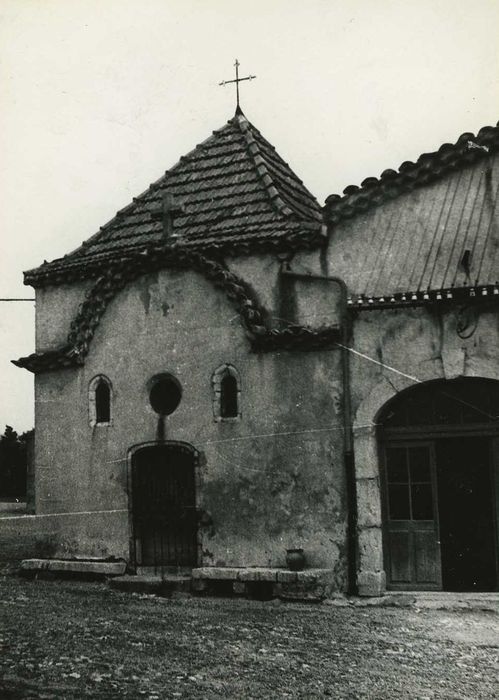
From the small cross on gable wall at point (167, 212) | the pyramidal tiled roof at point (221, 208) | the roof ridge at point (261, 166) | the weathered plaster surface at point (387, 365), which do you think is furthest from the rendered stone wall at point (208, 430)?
the roof ridge at point (261, 166)

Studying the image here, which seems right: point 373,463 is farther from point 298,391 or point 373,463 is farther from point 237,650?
point 237,650

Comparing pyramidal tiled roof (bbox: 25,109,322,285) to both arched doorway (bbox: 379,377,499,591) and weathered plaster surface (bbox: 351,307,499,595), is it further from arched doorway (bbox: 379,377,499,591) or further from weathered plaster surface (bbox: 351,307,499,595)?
arched doorway (bbox: 379,377,499,591)

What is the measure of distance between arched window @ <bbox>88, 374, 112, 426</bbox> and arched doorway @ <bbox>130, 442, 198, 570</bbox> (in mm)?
905

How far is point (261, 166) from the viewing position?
1370cm

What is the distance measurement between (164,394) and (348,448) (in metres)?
3.18

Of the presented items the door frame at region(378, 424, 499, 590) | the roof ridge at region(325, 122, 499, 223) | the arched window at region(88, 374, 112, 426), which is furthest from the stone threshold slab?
the roof ridge at region(325, 122, 499, 223)

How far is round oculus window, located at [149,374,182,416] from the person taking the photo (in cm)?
1242

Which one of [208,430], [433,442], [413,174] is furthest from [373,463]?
[413,174]

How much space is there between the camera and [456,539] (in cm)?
1098

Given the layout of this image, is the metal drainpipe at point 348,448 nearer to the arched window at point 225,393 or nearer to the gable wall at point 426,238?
the gable wall at point 426,238

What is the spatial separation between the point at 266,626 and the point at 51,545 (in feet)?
17.0

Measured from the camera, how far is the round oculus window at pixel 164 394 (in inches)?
489

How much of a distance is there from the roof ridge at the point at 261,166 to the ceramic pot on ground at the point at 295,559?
5.05 m

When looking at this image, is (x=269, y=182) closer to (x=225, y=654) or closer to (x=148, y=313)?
(x=148, y=313)
